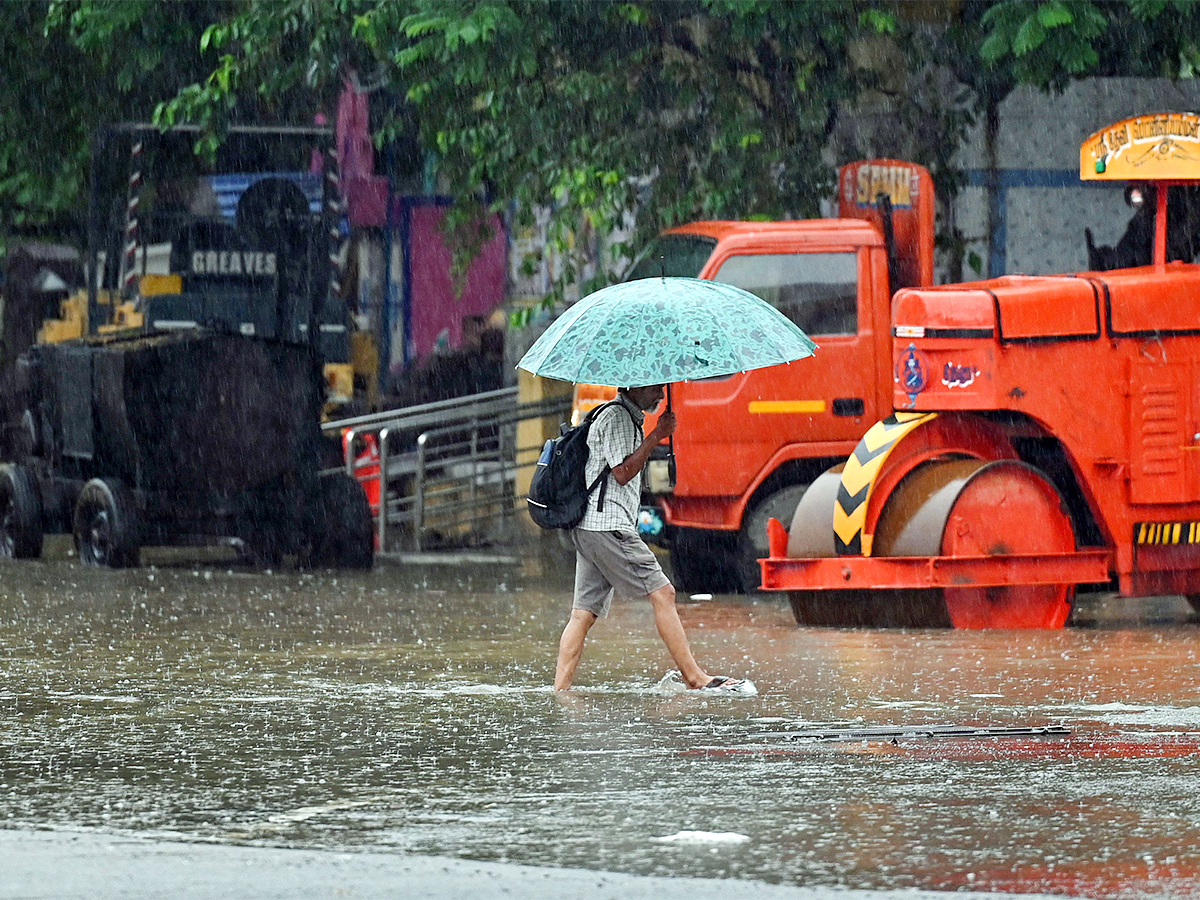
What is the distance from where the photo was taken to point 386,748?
861 cm

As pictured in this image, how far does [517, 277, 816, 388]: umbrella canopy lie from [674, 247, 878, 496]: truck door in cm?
499

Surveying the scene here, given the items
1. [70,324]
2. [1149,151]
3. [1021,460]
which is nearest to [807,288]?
[1021,460]

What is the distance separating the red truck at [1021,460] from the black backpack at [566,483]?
10.3 ft

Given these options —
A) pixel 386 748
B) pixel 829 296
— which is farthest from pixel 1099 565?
pixel 386 748

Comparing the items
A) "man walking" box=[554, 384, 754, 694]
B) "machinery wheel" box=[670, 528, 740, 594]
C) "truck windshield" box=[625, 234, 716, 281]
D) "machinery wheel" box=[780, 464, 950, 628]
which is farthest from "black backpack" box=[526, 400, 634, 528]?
"machinery wheel" box=[670, 528, 740, 594]

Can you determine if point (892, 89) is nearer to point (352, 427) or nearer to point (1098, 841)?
point (352, 427)

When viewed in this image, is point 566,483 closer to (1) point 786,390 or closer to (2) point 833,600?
(2) point 833,600

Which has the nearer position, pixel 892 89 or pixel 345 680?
pixel 345 680

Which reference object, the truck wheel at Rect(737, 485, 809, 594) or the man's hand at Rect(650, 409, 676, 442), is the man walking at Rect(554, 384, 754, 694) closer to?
the man's hand at Rect(650, 409, 676, 442)

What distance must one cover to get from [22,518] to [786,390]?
6.87 m

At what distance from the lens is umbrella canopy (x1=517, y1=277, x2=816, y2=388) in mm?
9703

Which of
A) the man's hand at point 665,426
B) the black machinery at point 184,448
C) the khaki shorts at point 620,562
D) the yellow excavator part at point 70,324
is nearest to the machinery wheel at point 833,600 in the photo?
the khaki shorts at point 620,562

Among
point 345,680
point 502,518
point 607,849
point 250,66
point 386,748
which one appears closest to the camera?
point 607,849

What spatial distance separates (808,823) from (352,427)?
14.8m
